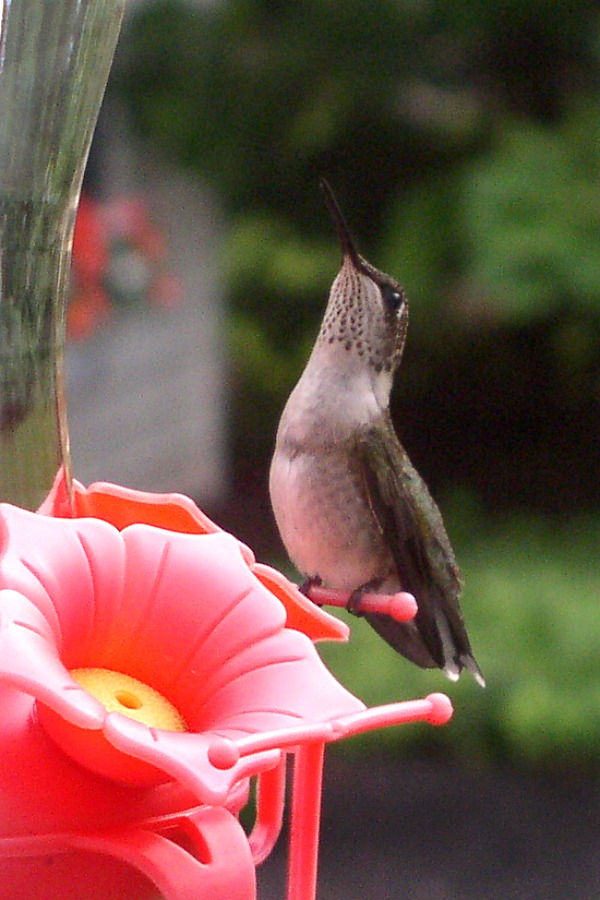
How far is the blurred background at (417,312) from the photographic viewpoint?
4.40m

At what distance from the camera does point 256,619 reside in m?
1.12

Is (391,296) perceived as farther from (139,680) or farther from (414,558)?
(139,680)

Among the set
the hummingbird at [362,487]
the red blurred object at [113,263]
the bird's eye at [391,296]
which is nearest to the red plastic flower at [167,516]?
the hummingbird at [362,487]

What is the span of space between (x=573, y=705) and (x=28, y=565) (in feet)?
A: 11.2

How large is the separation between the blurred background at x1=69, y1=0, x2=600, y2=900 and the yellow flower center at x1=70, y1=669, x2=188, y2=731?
3180 mm

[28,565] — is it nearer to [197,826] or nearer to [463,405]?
[197,826]

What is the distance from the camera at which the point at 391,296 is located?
195 centimetres

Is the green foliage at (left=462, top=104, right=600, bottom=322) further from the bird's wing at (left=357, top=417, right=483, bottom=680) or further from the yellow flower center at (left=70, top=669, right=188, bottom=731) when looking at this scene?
the yellow flower center at (left=70, top=669, right=188, bottom=731)

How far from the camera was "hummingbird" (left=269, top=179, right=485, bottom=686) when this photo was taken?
5.94ft

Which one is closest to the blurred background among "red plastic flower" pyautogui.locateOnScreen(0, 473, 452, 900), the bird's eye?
the bird's eye

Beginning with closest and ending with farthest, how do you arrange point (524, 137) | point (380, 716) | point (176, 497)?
point (380, 716) → point (176, 497) → point (524, 137)

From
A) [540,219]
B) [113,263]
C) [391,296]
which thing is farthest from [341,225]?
[113,263]

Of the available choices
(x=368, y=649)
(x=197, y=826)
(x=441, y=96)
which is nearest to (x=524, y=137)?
(x=441, y=96)

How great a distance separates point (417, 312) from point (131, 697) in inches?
165
